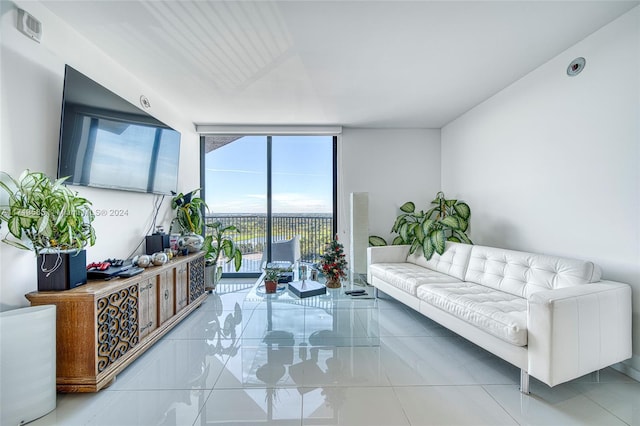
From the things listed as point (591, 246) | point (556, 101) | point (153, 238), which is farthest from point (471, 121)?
point (153, 238)

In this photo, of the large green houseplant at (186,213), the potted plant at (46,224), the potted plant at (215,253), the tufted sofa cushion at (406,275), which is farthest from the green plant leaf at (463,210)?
the potted plant at (46,224)

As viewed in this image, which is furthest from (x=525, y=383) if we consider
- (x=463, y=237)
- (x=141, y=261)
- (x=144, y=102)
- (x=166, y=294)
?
(x=144, y=102)

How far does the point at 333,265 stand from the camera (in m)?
2.54

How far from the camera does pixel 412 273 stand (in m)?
2.90

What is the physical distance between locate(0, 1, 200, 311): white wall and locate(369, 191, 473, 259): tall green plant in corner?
10.8 ft

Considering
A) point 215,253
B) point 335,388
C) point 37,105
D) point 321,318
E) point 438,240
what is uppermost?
point 37,105

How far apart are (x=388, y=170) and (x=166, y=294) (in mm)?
3516

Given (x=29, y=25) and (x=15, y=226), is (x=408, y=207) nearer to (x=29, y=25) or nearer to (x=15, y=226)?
(x=15, y=226)

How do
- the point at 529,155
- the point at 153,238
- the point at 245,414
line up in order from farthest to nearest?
the point at 153,238 → the point at 529,155 → the point at 245,414

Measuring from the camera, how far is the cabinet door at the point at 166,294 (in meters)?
2.37

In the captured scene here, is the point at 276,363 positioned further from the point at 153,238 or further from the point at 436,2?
the point at 436,2

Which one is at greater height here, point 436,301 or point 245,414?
point 436,301

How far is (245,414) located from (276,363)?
51cm

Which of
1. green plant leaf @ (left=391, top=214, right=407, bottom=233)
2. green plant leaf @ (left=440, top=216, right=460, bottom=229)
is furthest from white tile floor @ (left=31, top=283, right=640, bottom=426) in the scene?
green plant leaf @ (left=391, top=214, right=407, bottom=233)
